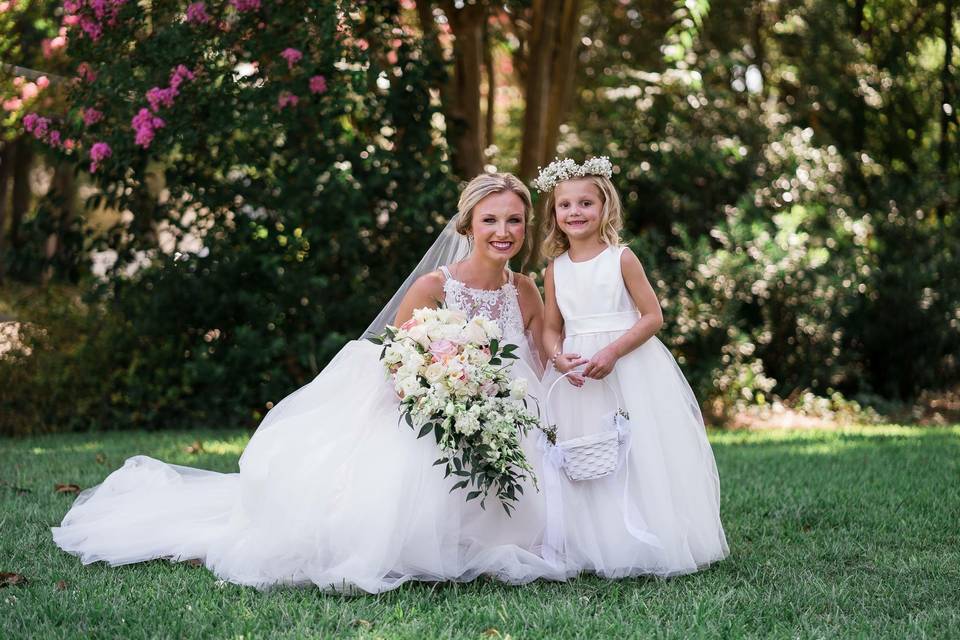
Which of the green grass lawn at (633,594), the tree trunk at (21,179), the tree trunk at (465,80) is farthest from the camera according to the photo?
the tree trunk at (21,179)

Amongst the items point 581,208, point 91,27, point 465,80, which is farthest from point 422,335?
point 465,80

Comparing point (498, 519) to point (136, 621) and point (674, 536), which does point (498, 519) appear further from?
point (136, 621)

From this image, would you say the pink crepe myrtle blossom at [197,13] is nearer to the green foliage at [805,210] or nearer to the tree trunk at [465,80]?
the tree trunk at [465,80]

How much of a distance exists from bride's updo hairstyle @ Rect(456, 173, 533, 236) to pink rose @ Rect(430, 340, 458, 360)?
85cm

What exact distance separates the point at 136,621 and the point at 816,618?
2.21 metres

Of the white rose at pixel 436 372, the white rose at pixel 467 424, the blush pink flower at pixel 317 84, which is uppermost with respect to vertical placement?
the blush pink flower at pixel 317 84

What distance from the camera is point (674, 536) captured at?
3.96 metres

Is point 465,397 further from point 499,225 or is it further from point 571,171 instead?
point 571,171

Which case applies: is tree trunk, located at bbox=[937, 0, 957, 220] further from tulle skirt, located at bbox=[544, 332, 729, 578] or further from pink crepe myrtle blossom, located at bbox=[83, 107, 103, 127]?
pink crepe myrtle blossom, located at bbox=[83, 107, 103, 127]

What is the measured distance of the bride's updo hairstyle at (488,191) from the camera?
14.2 ft

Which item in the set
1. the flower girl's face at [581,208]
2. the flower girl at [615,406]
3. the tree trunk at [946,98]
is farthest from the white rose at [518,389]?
the tree trunk at [946,98]

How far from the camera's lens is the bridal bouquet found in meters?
3.66

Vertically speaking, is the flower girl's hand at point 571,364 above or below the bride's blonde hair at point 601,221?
below

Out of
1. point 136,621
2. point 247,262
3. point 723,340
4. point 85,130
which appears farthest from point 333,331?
point 136,621
